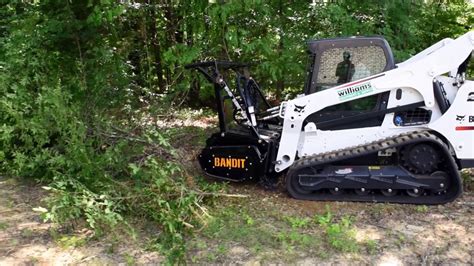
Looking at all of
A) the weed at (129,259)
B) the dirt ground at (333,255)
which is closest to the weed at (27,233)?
the dirt ground at (333,255)

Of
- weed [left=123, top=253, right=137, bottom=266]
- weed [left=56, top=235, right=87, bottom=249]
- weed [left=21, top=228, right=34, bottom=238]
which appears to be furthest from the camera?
weed [left=21, top=228, right=34, bottom=238]

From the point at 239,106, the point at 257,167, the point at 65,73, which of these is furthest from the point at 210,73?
the point at 65,73

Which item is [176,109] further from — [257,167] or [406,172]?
[406,172]

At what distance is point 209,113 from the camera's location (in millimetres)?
8789

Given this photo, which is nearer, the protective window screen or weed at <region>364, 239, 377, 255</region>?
weed at <region>364, 239, 377, 255</region>

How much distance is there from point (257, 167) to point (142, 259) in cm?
179

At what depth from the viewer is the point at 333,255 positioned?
3.78 meters

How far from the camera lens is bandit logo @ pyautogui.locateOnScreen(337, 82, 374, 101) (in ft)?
15.8

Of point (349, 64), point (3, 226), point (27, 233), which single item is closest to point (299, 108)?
point (349, 64)

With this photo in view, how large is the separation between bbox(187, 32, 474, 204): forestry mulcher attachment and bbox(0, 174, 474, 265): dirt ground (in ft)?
0.70

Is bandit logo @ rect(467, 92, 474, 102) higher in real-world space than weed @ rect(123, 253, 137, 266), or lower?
higher

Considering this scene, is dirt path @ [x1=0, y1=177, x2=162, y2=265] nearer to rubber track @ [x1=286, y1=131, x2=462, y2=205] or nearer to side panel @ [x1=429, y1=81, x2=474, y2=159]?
rubber track @ [x1=286, y1=131, x2=462, y2=205]

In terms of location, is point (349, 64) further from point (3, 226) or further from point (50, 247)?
point (3, 226)

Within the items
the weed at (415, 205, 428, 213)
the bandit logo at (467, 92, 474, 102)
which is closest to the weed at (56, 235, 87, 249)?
the weed at (415, 205, 428, 213)
